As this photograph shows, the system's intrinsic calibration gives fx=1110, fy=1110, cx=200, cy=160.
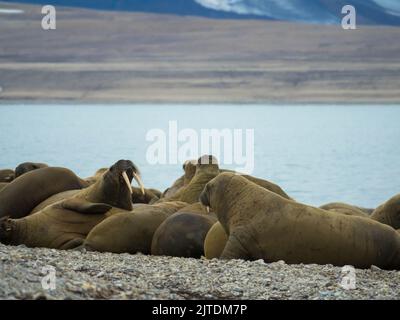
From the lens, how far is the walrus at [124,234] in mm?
8742

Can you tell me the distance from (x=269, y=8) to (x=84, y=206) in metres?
123

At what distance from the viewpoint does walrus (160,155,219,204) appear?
405 inches

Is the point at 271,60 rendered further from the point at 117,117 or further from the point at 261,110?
the point at 117,117

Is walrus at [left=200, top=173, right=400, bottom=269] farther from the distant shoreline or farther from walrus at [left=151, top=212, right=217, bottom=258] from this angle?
the distant shoreline

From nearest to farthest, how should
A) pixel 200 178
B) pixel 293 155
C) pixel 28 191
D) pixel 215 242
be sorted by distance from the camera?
pixel 215 242 < pixel 28 191 < pixel 200 178 < pixel 293 155

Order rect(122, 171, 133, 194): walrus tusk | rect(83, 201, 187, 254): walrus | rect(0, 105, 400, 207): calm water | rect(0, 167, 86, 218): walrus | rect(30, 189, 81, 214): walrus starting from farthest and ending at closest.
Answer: rect(0, 105, 400, 207): calm water → rect(0, 167, 86, 218): walrus → rect(30, 189, 81, 214): walrus → rect(122, 171, 133, 194): walrus tusk → rect(83, 201, 187, 254): walrus

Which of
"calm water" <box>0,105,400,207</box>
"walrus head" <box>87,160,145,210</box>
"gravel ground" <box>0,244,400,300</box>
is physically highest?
"walrus head" <box>87,160,145,210</box>

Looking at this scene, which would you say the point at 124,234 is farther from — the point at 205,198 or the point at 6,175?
the point at 6,175

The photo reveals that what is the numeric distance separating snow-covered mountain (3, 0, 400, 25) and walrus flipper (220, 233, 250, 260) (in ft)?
350

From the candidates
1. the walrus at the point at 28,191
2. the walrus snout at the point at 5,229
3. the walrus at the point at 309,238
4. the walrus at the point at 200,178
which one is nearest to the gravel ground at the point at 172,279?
the walrus at the point at 309,238

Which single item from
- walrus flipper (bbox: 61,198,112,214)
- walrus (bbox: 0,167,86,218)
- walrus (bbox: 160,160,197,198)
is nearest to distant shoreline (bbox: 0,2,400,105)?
walrus (bbox: 160,160,197,198)

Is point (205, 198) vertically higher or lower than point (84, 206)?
higher

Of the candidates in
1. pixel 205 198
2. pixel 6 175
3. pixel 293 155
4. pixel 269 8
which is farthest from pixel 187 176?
pixel 269 8

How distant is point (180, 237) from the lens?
8570 mm
